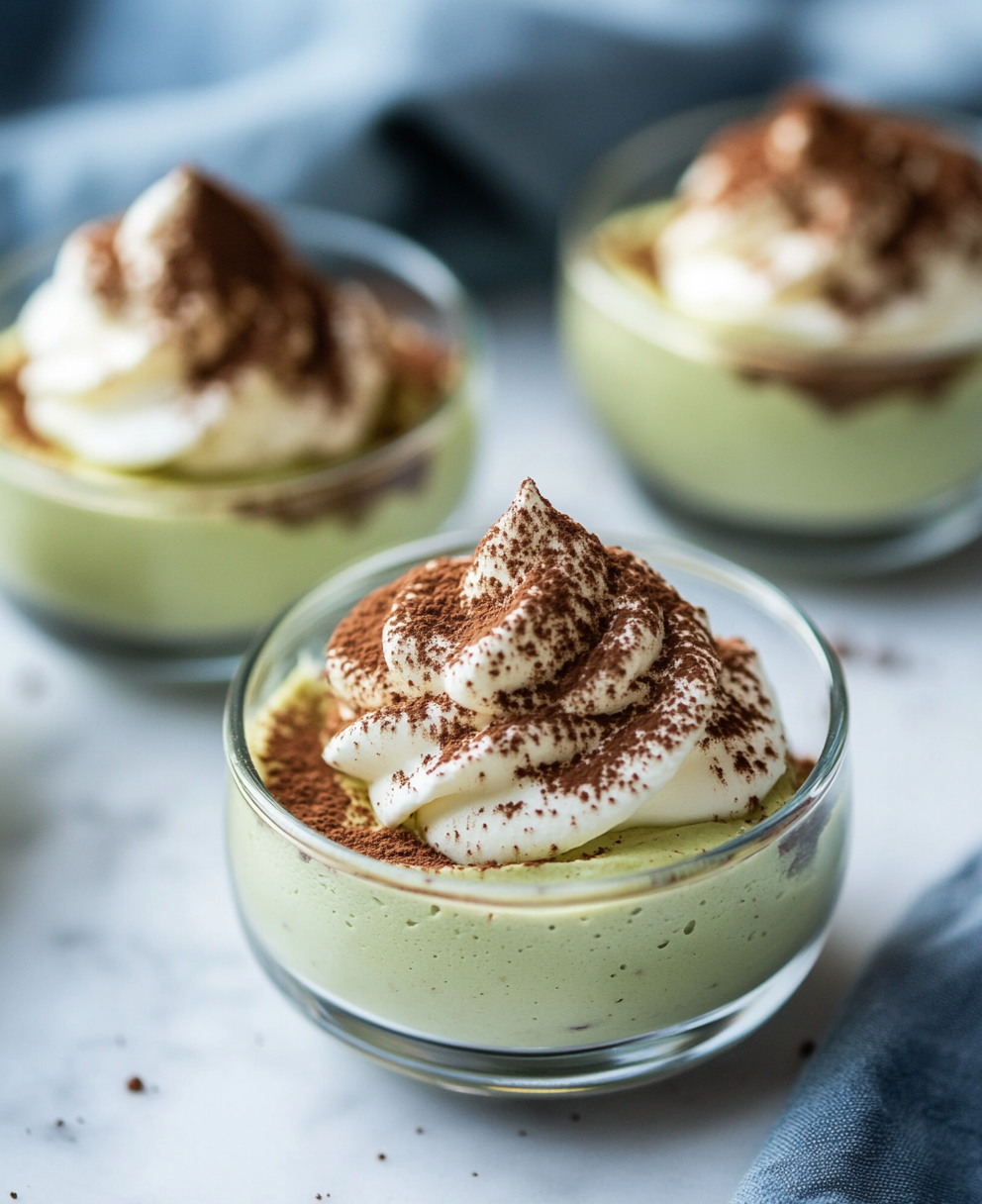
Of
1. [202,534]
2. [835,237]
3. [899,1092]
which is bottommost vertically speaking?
[899,1092]

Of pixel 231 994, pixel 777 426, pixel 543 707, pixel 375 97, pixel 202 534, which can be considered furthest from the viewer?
pixel 375 97

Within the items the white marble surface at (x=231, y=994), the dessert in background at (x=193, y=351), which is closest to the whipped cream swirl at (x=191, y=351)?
the dessert in background at (x=193, y=351)

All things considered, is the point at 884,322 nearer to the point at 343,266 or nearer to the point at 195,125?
the point at 343,266

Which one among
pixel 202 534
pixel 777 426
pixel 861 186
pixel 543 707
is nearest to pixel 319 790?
pixel 543 707

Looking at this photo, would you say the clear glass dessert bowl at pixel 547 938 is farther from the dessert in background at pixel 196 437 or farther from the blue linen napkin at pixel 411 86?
the blue linen napkin at pixel 411 86

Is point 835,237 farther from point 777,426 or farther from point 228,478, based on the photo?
point 228,478

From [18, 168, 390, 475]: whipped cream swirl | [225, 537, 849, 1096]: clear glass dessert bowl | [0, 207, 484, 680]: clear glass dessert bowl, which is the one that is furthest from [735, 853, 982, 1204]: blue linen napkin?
[18, 168, 390, 475]: whipped cream swirl

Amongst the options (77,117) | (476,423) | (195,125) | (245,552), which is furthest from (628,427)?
(77,117)
